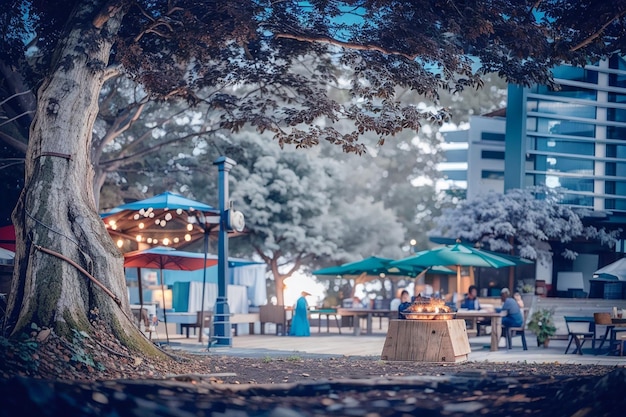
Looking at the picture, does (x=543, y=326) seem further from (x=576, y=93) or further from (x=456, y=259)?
(x=576, y=93)

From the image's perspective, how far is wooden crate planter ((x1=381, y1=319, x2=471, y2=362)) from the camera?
38.4 feet

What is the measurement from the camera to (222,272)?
15531 mm

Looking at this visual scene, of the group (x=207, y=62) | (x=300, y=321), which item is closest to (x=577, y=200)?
(x=300, y=321)

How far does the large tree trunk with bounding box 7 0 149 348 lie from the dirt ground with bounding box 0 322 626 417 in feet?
2.50

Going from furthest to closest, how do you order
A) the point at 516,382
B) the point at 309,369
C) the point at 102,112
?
the point at 102,112 < the point at 309,369 < the point at 516,382

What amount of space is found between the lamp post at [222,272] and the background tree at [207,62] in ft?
5.76

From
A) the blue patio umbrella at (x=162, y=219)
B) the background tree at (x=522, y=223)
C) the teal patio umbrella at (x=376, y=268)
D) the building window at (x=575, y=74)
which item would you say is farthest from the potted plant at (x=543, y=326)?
the building window at (x=575, y=74)

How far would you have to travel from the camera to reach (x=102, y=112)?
21516 mm

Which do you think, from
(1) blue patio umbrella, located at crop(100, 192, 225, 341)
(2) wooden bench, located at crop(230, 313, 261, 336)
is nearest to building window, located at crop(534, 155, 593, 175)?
(2) wooden bench, located at crop(230, 313, 261, 336)

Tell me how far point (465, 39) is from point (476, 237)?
1538 centimetres

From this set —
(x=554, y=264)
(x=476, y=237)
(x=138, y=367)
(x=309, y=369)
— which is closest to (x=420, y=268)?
(x=476, y=237)

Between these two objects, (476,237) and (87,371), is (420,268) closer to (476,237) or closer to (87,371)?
(476,237)

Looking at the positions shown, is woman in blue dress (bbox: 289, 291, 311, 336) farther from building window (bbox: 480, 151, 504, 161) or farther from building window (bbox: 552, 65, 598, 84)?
building window (bbox: 480, 151, 504, 161)

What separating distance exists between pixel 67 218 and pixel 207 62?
15.3ft
